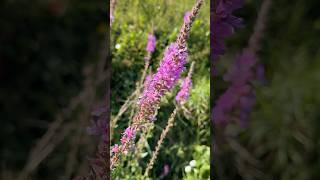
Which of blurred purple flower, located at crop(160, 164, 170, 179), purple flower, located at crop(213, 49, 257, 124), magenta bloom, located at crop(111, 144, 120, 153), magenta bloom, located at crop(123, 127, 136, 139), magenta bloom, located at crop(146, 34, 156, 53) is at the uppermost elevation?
magenta bloom, located at crop(146, 34, 156, 53)

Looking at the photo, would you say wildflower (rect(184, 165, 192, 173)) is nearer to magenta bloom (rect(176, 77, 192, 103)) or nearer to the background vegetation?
magenta bloom (rect(176, 77, 192, 103))

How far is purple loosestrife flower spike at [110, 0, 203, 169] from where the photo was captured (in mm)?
775

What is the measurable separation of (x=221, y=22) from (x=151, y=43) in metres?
0.10

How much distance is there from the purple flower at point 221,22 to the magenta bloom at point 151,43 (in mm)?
82

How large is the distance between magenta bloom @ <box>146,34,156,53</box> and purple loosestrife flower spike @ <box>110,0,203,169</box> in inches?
1.2

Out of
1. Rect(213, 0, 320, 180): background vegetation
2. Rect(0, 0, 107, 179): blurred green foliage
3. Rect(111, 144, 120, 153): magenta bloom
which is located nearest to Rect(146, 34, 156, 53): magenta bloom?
Rect(111, 144, 120, 153): magenta bloom

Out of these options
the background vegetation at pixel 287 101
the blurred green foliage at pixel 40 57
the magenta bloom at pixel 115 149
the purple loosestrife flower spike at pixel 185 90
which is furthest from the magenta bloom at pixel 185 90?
the blurred green foliage at pixel 40 57

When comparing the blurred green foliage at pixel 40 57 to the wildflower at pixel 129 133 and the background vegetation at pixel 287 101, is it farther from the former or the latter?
the wildflower at pixel 129 133

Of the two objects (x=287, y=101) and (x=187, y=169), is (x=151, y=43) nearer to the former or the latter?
(x=187, y=169)

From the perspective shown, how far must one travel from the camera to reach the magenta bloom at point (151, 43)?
0.83 meters

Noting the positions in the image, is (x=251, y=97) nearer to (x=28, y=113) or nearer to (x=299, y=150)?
(x=299, y=150)

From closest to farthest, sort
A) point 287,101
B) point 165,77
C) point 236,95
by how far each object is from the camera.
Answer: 1. point 165,77
2. point 236,95
3. point 287,101

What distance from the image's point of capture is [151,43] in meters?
0.84

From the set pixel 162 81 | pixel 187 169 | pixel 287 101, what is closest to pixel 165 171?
pixel 187 169
